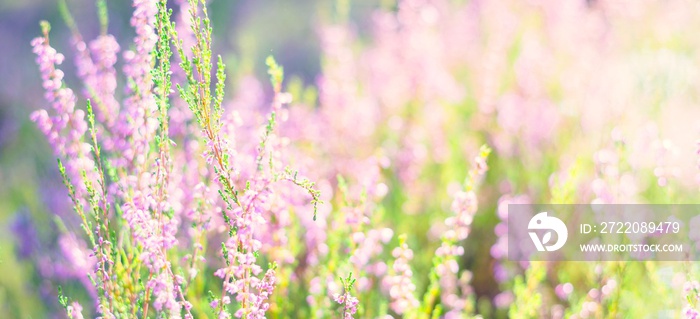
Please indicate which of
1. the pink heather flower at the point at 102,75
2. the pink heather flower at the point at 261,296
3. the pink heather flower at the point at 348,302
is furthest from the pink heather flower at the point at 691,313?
the pink heather flower at the point at 102,75

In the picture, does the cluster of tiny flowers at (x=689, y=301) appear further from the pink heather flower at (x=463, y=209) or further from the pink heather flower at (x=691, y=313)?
the pink heather flower at (x=463, y=209)

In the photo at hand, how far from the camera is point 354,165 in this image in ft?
12.0

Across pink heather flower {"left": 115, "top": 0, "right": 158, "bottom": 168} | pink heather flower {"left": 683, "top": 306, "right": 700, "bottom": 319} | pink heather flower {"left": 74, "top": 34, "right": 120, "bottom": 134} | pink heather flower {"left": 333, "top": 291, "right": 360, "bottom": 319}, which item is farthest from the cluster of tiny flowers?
pink heather flower {"left": 74, "top": 34, "right": 120, "bottom": 134}

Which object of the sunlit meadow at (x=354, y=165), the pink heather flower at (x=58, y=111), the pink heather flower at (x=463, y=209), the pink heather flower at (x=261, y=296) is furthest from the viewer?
the pink heather flower at (x=463, y=209)

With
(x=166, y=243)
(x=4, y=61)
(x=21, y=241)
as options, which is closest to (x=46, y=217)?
(x=21, y=241)

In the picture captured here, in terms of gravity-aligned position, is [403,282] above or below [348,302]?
above

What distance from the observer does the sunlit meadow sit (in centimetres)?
181

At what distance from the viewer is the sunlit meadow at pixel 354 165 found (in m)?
1.81

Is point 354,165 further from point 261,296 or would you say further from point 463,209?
Result: point 261,296

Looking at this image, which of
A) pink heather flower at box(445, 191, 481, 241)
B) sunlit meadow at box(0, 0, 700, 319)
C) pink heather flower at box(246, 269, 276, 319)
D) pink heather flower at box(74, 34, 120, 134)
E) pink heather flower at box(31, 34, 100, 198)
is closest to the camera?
pink heather flower at box(246, 269, 276, 319)

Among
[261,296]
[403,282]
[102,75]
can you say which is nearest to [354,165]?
[102,75]

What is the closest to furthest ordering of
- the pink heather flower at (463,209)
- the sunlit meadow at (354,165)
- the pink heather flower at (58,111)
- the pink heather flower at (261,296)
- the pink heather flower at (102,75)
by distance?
the pink heather flower at (261,296), the sunlit meadow at (354,165), the pink heather flower at (58,111), the pink heather flower at (463,209), the pink heather flower at (102,75)

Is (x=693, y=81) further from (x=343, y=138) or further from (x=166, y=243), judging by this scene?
(x=166, y=243)

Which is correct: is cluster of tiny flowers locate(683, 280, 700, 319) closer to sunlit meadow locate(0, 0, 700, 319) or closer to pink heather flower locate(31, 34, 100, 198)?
sunlit meadow locate(0, 0, 700, 319)
